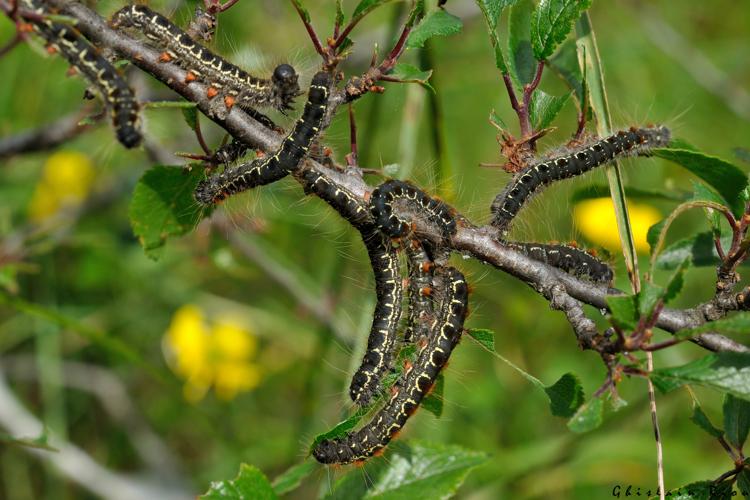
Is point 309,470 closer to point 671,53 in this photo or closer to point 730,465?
point 730,465

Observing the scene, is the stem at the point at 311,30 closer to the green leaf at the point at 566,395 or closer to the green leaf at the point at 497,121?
the green leaf at the point at 497,121

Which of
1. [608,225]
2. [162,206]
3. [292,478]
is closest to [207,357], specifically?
[162,206]

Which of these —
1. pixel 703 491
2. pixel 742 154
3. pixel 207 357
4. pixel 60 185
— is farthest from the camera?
pixel 60 185

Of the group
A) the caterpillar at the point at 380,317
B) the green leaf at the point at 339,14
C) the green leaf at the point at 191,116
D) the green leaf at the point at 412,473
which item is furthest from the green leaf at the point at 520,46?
the green leaf at the point at 412,473

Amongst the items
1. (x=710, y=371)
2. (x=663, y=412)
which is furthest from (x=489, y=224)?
(x=663, y=412)

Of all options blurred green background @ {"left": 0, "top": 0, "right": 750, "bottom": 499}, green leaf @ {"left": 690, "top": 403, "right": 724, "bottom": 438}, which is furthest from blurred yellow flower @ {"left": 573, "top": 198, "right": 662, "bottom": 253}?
green leaf @ {"left": 690, "top": 403, "right": 724, "bottom": 438}

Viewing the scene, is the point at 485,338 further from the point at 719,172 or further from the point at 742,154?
the point at 742,154

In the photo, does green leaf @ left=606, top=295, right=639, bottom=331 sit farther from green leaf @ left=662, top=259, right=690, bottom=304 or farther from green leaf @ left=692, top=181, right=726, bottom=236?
green leaf @ left=692, top=181, right=726, bottom=236
